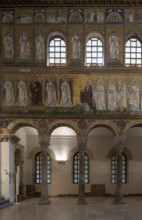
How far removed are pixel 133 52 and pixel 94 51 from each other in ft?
7.73

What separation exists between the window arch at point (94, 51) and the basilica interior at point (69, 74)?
0.06 m

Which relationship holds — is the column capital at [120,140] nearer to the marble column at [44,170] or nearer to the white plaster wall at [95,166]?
the marble column at [44,170]

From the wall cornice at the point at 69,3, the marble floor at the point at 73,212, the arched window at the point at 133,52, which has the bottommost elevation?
the marble floor at the point at 73,212

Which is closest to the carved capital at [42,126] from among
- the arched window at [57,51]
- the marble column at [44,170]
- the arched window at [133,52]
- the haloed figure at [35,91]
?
the marble column at [44,170]

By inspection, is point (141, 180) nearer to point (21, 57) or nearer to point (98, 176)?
point (98, 176)

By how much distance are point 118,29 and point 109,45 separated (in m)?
1.12

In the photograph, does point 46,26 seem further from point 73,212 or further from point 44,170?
point 73,212

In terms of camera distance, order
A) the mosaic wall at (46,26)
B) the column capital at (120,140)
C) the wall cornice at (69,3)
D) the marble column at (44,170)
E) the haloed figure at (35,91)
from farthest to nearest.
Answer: the wall cornice at (69,3) → the mosaic wall at (46,26) → the haloed figure at (35,91) → the column capital at (120,140) → the marble column at (44,170)

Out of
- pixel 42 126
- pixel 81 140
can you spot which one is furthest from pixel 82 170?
pixel 42 126

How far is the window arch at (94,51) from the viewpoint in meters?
26.9

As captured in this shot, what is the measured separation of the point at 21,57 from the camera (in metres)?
26.4

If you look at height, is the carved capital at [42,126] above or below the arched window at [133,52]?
below

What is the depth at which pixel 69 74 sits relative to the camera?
26.3 m

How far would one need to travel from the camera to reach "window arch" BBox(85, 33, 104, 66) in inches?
1060
